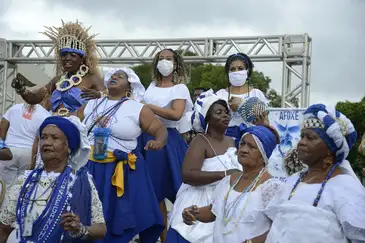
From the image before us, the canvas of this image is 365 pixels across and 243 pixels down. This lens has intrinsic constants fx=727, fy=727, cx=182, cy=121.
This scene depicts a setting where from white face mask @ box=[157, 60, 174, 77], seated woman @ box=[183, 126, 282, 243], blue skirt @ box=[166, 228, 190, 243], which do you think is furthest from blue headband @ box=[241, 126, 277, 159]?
white face mask @ box=[157, 60, 174, 77]

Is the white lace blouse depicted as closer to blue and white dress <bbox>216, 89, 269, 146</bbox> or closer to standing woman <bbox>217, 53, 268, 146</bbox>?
blue and white dress <bbox>216, 89, 269, 146</bbox>

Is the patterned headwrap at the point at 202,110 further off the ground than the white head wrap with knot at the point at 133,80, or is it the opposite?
the white head wrap with knot at the point at 133,80

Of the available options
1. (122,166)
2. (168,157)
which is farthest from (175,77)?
(122,166)

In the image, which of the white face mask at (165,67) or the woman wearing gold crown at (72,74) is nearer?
the woman wearing gold crown at (72,74)

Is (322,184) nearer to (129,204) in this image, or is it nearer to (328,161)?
(328,161)

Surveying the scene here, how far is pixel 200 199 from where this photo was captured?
6.70m

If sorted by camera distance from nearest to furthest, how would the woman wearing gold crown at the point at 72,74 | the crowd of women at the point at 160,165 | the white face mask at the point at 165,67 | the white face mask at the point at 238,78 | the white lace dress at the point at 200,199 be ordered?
A: 1. the crowd of women at the point at 160,165
2. the white lace dress at the point at 200,199
3. the woman wearing gold crown at the point at 72,74
4. the white face mask at the point at 238,78
5. the white face mask at the point at 165,67

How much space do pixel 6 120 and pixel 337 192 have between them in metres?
5.08

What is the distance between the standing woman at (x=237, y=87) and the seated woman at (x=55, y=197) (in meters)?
3.21

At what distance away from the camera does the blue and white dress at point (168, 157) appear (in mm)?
7965

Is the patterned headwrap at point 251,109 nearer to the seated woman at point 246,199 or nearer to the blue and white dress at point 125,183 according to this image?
the blue and white dress at point 125,183

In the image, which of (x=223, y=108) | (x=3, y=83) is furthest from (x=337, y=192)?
(x=3, y=83)

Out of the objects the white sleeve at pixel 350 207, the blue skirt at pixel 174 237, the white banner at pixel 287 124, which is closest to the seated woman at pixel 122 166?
the blue skirt at pixel 174 237

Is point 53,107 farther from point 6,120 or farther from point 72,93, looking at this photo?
point 6,120
